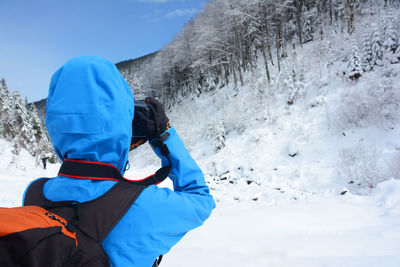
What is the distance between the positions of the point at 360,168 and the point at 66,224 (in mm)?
7477

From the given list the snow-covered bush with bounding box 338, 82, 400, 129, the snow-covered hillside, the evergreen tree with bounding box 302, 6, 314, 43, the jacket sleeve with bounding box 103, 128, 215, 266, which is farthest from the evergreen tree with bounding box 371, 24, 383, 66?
the jacket sleeve with bounding box 103, 128, 215, 266

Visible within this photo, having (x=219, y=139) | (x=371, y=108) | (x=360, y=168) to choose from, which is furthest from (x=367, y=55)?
(x=219, y=139)

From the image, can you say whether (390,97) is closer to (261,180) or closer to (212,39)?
(261,180)

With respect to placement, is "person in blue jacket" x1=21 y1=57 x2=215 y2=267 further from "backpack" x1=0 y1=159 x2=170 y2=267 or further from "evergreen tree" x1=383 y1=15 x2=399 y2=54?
"evergreen tree" x1=383 y1=15 x2=399 y2=54

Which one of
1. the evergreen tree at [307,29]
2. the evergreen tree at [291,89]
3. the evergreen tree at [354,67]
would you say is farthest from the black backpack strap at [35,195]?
the evergreen tree at [307,29]

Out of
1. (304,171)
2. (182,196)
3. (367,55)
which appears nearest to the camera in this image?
(182,196)

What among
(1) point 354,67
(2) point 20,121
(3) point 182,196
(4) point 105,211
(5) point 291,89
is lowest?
(2) point 20,121

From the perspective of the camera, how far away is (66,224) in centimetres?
71

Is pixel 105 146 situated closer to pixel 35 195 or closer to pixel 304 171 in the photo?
pixel 35 195

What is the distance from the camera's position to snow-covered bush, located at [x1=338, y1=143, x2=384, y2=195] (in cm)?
536

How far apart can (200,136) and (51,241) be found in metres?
15.1

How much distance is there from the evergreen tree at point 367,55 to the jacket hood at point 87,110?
43.0 ft

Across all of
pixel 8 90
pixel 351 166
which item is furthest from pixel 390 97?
pixel 8 90

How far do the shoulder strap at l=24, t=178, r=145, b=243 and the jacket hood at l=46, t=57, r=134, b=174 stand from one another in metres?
0.20
